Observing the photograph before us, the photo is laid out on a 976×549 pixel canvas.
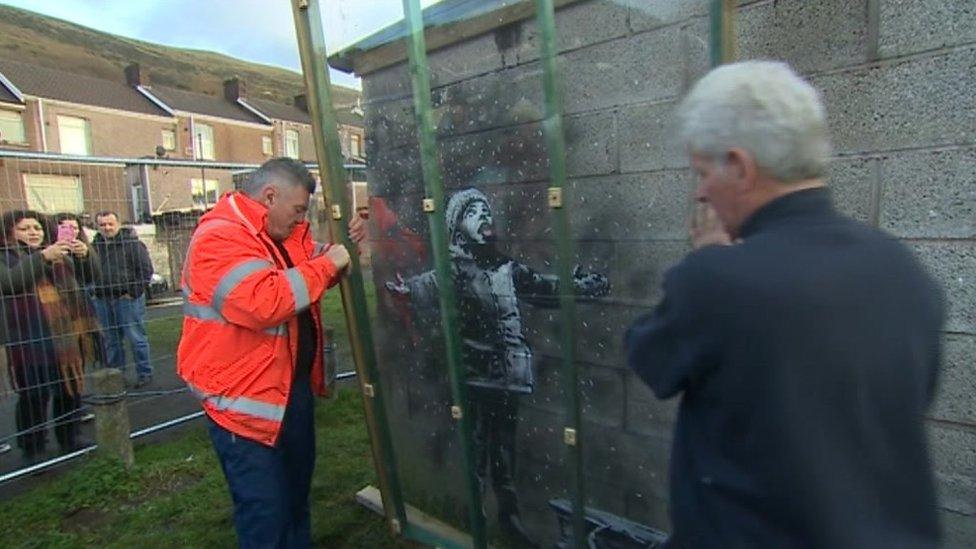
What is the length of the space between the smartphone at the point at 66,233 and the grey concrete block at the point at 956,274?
5241mm

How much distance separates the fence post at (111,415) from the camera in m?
4.35

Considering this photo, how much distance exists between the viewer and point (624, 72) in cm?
225

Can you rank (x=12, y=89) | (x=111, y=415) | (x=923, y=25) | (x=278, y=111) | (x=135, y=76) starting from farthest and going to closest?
(x=278, y=111), (x=135, y=76), (x=12, y=89), (x=111, y=415), (x=923, y=25)

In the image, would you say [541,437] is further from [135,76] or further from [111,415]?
[135,76]

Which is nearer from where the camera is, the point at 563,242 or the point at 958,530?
the point at 958,530

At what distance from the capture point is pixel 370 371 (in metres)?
3.25

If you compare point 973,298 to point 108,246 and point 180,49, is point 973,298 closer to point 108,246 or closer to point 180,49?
point 108,246

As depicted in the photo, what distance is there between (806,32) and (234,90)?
5730 centimetres

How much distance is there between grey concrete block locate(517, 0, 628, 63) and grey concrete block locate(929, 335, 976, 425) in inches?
56.4

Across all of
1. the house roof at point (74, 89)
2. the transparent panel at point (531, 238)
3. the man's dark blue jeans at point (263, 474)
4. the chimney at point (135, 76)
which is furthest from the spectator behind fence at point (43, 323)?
the chimney at point (135, 76)

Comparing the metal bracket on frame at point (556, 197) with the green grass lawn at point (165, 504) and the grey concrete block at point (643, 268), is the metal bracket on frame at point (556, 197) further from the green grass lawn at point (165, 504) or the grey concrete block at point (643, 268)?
the green grass lawn at point (165, 504)

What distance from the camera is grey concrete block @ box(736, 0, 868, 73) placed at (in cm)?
190

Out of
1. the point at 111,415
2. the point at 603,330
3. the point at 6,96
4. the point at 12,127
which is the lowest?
the point at 111,415

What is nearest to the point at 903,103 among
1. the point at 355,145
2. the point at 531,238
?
the point at 531,238
